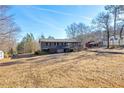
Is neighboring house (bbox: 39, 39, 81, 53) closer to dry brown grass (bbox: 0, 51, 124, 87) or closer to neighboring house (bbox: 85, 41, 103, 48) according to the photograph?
neighboring house (bbox: 85, 41, 103, 48)

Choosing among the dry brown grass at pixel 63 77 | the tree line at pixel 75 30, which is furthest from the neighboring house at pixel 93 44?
the dry brown grass at pixel 63 77

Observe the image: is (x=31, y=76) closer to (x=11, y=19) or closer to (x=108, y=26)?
(x=11, y=19)

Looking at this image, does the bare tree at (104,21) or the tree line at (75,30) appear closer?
the tree line at (75,30)

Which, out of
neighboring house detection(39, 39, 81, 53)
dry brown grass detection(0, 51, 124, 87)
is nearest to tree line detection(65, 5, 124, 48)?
neighboring house detection(39, 39, 81, 53)

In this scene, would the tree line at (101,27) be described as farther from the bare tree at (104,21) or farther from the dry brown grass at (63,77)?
the dry brown grass at (63,77)

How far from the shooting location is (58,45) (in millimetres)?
2299

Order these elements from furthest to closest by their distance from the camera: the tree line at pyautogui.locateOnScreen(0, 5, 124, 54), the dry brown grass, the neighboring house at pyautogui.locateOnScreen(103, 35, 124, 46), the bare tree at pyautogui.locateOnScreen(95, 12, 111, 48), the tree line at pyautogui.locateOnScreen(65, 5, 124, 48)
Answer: the neighboring house at pyautogui.locateOnScreen(103, 35, 124, 46) < the bare tree at pyautogui.locateOnScreen(95, 12, 111, 48) < the tree line at pyautogui.locateOnScreen(65, 5, 124, 48) < the tree line at pyautogui.locateOnScreen(0, 5, 124, 54) < the dry brown grass

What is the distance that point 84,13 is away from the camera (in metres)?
2.08

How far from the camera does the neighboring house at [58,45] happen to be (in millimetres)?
2254

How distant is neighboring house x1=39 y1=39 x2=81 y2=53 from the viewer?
2.25 m

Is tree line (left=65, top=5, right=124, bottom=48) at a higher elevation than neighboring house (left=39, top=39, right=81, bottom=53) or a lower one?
higher
